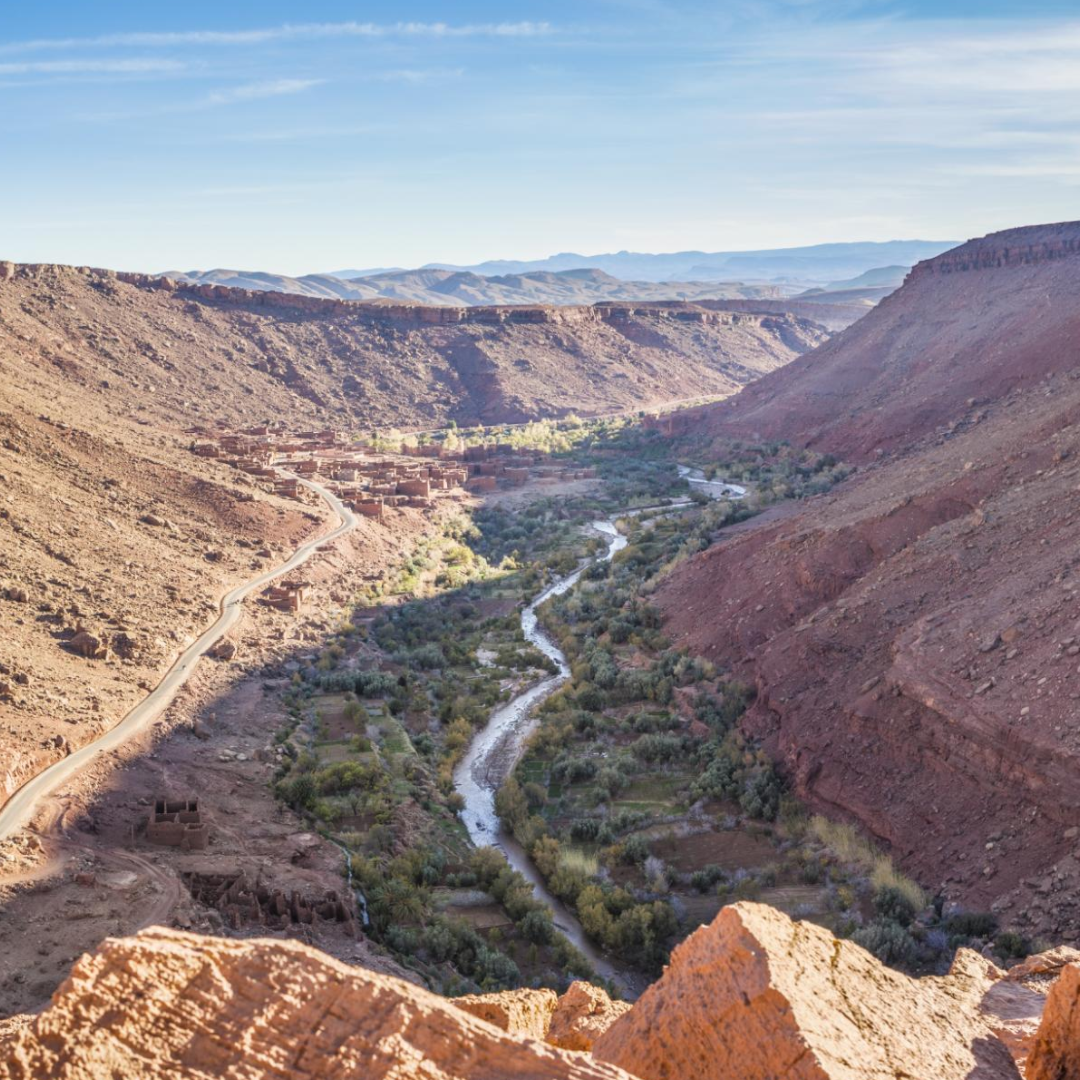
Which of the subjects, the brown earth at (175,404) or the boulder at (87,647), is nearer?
the boulder at (87,647)

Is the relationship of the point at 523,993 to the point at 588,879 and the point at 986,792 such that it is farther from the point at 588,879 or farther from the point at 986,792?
the point at 986,792

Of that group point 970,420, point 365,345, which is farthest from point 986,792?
point 365,345

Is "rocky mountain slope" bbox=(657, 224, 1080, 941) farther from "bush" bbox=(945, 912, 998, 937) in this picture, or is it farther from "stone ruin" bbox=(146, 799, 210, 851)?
"stone ruin" bbox=(146, 799, 210, 851)

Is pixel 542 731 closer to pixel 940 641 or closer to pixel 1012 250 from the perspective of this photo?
pixel 940 641

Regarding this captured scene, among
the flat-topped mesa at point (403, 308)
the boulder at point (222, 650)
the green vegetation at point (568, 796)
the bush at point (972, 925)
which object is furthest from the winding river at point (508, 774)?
the flat-topped mesa at point (403, 308)

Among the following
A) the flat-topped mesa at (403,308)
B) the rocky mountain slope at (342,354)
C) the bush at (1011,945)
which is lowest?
the bush at (1011,945)

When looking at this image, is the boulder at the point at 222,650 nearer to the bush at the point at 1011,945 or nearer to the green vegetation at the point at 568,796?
the green vegetation at the point at 568,796

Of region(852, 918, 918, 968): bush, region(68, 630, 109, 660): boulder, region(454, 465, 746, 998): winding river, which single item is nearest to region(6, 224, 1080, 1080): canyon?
region(68, 630, 109, 660): boulder

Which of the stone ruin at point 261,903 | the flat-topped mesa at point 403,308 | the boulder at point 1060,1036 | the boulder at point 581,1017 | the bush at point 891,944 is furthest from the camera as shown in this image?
the flat-topped mesa at point 403,308
